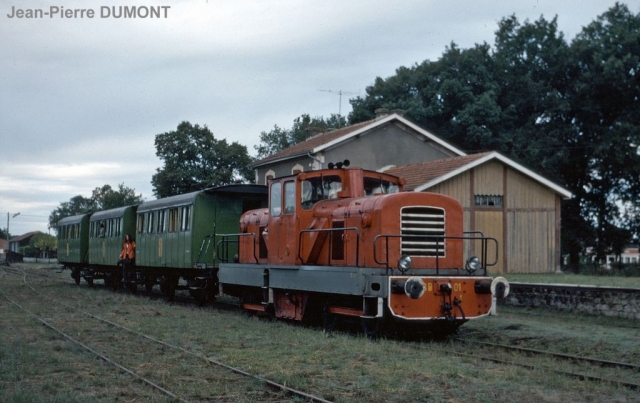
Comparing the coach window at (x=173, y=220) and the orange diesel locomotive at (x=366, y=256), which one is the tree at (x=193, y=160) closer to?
the coach window at (x=173, y=220)

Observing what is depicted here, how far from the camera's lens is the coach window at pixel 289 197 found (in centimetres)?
1310

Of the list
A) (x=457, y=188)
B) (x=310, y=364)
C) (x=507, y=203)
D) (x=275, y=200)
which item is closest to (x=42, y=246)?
(x=457, y=188)

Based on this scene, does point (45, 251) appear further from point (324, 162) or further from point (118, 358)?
point (118, 358)

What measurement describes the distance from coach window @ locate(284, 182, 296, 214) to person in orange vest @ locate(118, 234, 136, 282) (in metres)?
11.7

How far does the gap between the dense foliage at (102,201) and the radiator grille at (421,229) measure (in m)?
31.5

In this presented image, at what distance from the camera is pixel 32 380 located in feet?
26.9

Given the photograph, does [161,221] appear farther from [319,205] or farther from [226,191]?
[319,205]

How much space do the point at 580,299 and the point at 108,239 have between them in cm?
1672

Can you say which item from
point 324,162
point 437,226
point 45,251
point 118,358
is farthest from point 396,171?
point 45,251

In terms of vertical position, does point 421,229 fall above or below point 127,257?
above

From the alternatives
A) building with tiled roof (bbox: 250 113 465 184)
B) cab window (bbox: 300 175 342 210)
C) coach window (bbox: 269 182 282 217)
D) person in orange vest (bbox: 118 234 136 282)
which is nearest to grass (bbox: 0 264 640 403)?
coach window (bbox: 269 182 282 217)

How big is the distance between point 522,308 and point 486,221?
8926 mm

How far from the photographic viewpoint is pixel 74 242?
3091cm

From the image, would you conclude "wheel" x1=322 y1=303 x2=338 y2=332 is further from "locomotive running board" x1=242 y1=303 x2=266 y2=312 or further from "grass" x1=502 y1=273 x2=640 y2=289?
"grass" x1=502 y1=273 x2=640 y2=289
